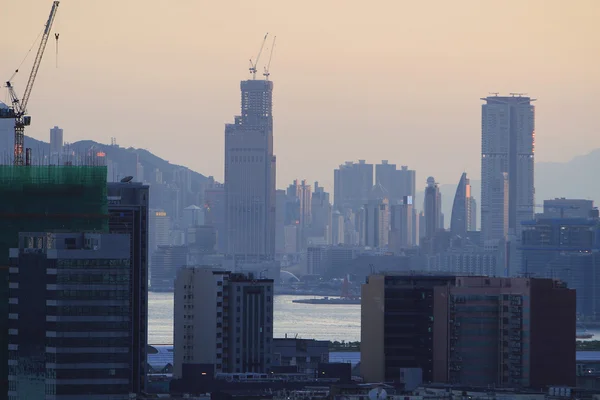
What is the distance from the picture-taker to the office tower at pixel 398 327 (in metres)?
68.0

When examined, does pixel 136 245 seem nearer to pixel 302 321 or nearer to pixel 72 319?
pixel 72 319

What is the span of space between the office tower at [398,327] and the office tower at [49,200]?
53.4 feet

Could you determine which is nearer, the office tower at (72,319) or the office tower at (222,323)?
the office tower at (72,319)

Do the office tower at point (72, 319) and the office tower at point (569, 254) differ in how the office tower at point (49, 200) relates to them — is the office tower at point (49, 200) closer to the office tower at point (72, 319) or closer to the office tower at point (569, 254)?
the office tower at point (72, 319)

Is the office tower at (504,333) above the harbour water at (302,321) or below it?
above

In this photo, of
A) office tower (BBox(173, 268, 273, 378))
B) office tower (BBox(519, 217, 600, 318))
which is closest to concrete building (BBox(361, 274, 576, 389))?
office tower (BBox(173, 268, 273, 378))

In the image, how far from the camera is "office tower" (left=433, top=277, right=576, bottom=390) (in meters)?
65.5

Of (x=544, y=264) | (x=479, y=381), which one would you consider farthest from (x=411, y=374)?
(x=544, y=264)

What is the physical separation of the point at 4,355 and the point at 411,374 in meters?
17.3

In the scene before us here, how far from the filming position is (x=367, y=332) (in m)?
69.8

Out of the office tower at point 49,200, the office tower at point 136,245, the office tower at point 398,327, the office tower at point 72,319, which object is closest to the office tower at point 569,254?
the office tower at point 398,327

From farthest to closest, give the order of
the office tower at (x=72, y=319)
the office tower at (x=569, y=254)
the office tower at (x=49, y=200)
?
1. the office tower at (x=569, y=254)
2. the office tower at (x=49, y=200)
3. the office tower at (x=72, y=319)

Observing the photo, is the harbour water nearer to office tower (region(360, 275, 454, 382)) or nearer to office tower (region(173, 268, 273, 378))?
office tower (region(173, 268, 273, 378))

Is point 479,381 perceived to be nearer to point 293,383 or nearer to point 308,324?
point 293,383
